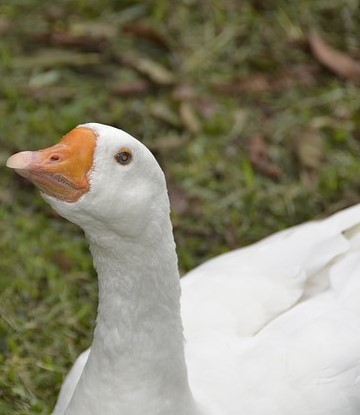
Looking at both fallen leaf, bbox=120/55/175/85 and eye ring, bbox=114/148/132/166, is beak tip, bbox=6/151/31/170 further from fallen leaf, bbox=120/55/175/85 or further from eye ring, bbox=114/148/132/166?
fallen leaf, bbox=120/55/175/85

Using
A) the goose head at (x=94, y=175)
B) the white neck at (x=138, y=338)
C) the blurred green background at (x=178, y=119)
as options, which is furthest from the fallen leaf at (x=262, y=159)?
the goose head at (x=94, y=175)

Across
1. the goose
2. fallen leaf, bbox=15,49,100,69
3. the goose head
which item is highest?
the goose head

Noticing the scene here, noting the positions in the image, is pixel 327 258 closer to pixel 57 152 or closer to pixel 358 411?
pixel 358 411

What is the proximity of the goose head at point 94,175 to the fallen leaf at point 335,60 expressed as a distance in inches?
107

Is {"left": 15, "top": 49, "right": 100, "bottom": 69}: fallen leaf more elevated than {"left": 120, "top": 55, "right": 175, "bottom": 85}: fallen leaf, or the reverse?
{"left": 120, "top": 55, "right": 175, "bottom": 85}: fallen leaf

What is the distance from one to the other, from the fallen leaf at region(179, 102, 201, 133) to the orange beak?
92.0 inches

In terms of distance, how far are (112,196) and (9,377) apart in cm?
134

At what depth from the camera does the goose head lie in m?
1.86

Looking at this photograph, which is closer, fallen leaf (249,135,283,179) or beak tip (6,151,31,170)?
beak tip (6,151,31,170)

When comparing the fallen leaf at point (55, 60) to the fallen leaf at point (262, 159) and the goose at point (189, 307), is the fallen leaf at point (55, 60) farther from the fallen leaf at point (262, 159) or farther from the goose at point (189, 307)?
the goose at point (189, 307)

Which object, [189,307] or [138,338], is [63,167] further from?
[189,307]

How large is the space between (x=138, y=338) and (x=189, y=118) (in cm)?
221

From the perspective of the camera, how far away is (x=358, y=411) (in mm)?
2342

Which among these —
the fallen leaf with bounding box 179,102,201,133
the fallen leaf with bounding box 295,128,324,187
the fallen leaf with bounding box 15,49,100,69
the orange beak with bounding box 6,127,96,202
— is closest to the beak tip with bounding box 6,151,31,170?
the orange beak with bounding box 6,127,96,202
